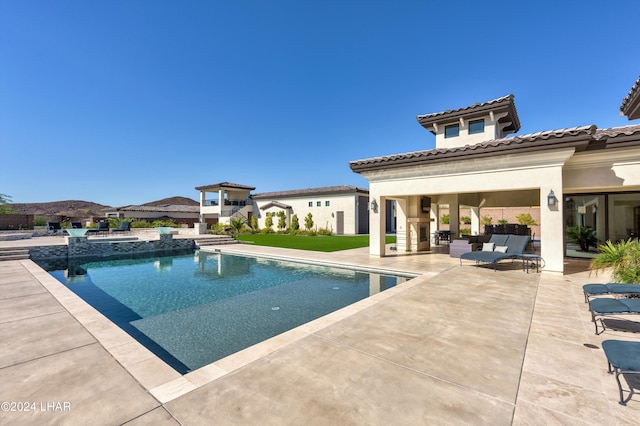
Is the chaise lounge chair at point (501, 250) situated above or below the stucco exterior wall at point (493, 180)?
below

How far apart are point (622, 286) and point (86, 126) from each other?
121 ft

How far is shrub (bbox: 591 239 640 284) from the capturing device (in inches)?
251

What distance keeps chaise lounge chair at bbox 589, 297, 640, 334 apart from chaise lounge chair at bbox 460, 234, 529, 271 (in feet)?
14.9

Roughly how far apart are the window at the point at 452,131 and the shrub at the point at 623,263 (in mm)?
11123

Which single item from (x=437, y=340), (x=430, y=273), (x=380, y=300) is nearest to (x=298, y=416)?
(x=437, y=340)

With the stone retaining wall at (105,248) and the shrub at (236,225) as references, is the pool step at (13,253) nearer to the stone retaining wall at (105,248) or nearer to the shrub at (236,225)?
the stone retaining wall at (105,248)

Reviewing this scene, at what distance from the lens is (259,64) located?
796 inches

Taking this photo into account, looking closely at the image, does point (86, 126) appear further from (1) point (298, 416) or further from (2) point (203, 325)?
(1) point (298, 416)

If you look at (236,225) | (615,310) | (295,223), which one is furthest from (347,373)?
(236,225)

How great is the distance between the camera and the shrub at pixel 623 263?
6.37m

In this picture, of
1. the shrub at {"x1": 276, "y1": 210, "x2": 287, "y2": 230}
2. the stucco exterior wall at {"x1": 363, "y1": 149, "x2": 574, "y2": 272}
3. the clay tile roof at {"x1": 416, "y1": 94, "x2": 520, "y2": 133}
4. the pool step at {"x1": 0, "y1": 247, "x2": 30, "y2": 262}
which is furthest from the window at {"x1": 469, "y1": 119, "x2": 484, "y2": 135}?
the pool step at {"x1": 0, "y1": 247, "x2": 30, "y2": 262}

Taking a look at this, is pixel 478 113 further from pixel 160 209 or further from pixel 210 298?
pixel 160 209

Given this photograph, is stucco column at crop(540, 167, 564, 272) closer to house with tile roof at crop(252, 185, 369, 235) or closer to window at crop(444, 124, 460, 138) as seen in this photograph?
window at crop(444, 124, 460, 138)

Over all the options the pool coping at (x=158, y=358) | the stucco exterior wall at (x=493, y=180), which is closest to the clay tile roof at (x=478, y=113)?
the stucco exterior wall at (x=493, y=180)
